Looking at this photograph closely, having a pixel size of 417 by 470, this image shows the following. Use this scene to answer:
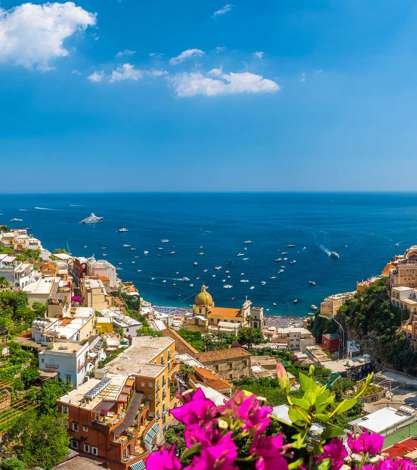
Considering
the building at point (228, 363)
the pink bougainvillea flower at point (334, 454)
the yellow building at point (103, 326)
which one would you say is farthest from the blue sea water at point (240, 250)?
the pink bougainvillea flower at point (334, 454)

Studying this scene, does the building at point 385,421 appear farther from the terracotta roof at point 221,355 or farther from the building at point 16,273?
the building at point 16,273

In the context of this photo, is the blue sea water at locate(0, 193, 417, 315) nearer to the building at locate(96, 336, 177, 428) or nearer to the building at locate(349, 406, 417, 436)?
the building at locate(349, 406, 417, 436)

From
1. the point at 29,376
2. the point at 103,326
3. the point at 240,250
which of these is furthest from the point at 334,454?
the point at 240,250

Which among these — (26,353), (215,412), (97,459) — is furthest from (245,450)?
(26,353)

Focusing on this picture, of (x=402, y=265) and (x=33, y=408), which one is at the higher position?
(x=402, y=265)

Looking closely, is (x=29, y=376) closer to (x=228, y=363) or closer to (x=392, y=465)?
(x=228, y=363)

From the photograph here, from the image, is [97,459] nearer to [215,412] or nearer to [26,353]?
[26,353]
